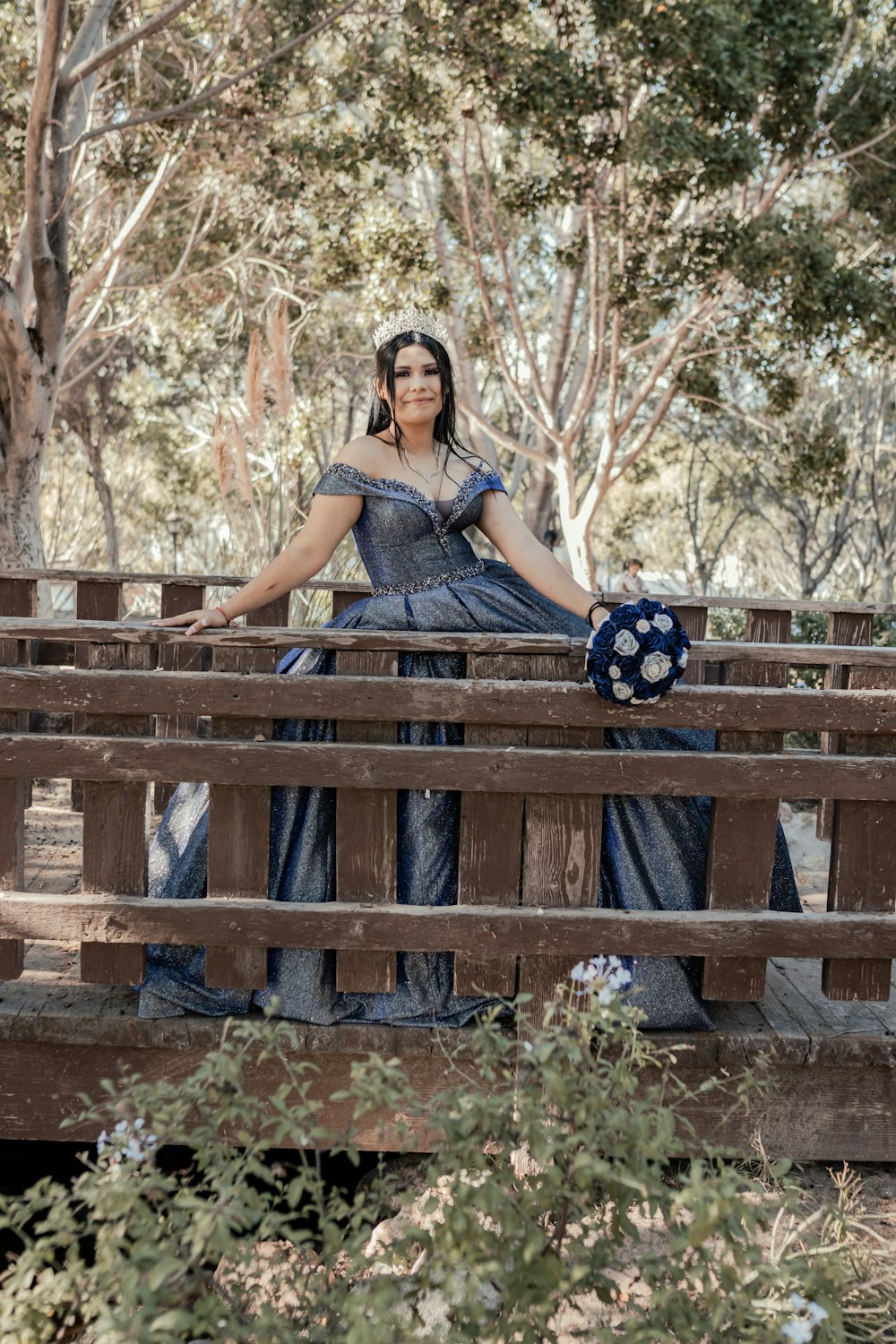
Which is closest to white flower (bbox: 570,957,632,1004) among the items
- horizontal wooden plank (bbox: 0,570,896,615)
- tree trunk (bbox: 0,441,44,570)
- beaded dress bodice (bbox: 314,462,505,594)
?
beaded dress bodice (bbox: 314,462,505,594)

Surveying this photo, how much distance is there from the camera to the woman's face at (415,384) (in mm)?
2988

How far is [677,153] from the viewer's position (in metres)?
7.70

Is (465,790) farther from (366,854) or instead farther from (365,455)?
(365,455)

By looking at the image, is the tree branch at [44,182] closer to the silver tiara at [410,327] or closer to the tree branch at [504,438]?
the silver tiara at [410,327]

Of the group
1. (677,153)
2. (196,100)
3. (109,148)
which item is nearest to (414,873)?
(196,100)

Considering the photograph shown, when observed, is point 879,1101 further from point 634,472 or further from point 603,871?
point 634,472

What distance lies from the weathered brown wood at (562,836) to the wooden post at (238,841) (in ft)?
1.84

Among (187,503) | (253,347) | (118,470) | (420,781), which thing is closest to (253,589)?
(420,781)

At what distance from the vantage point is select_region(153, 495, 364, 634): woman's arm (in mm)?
2762

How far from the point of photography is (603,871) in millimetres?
2613

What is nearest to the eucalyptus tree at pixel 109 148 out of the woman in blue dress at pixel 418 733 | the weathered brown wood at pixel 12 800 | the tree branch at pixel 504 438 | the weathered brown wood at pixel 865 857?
the tree branch at pixel 504 438

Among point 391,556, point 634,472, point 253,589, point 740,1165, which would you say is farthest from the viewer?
point 634,472

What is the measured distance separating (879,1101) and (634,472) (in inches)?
635

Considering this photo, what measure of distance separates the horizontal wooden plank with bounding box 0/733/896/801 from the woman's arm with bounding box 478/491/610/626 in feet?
1.73
